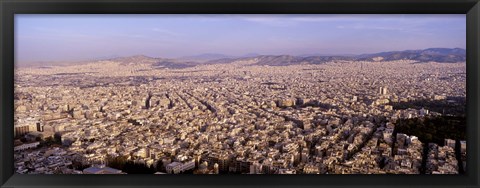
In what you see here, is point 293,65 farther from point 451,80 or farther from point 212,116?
point 451,80

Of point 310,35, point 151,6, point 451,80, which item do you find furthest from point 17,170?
point 451,80

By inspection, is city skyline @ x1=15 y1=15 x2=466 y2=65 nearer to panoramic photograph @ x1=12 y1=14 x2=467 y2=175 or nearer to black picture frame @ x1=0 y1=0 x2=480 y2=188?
panoramic photograph @ x1=12 y1=14 x2=467 y2=175

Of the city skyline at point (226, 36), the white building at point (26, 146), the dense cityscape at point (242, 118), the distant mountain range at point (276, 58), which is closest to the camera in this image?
the white building at point (26, 146)

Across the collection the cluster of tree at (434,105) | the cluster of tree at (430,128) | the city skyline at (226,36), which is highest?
→ the city skyline at (226,36)

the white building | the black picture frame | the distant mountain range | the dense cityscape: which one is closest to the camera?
the black picture frame

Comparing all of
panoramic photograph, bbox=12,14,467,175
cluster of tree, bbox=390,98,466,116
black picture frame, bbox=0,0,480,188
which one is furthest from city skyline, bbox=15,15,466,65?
black picture frame, bbox=0,0,480,188

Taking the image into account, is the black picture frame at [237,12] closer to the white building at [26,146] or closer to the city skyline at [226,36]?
the white building at [26,146]

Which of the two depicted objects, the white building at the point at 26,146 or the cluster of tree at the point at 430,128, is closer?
the white building at the point at 26,146

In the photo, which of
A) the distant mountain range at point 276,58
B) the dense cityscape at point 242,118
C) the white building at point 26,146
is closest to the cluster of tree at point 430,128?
the dense cityscape at point 242,118
